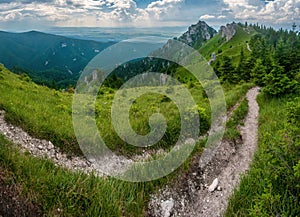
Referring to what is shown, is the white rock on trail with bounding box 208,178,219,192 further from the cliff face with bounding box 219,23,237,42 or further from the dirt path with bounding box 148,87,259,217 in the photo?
the cliff face with bounding box 219,23,237,42

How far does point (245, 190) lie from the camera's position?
7.56 m

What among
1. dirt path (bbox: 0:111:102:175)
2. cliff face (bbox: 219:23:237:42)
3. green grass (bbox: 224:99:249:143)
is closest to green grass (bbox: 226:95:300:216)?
green grass (bbox: 224:99:249:143)

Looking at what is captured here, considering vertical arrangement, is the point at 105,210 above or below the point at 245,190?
above

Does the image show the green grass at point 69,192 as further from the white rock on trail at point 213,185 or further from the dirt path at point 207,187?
the white rock on trail at point 213,185

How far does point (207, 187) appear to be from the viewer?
8.68 metres

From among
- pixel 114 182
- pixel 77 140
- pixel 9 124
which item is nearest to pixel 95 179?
pixel 114 182

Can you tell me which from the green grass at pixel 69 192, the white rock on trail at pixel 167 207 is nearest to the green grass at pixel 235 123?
the white rock on trail at pixel 167 207

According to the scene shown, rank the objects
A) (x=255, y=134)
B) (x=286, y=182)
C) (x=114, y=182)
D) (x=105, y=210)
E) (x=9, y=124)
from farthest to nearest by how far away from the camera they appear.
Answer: (x=255, y=134)
(x=9, y=124)
(x=114, y=182)
(x=286, y=182)
(x=105, y=210)

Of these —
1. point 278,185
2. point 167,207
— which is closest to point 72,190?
point 167,207

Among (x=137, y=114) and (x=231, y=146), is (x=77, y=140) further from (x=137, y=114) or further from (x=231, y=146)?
(x=231, y=146)

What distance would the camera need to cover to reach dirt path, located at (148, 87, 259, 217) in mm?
7373

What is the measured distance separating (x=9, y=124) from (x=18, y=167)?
16.6 ft

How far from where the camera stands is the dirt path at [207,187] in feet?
24.2

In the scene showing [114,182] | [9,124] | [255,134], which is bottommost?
[255,134]
